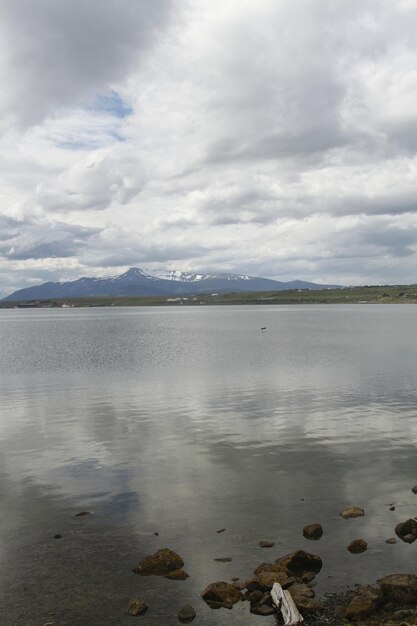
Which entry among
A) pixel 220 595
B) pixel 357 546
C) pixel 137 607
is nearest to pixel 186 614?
pixel 220 595

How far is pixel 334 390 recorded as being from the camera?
56.4 m

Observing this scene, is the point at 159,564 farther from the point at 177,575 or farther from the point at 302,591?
the point at 302,591

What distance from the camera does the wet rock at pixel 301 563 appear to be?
64.5 feet

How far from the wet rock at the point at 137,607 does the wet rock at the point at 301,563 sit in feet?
17.4

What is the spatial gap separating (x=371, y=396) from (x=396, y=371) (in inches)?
720

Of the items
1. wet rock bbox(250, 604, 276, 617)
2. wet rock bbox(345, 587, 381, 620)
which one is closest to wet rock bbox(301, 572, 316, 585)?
wet rock bbox(345, 587, 381, 620)

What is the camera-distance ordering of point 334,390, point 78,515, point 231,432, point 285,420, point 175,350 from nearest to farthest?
1. point 78,515
2. point 231,432
3. point 285,420
4. point 334,390
5. point 175,350

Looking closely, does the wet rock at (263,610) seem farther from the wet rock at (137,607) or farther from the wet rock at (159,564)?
the wet rock at (159,564)

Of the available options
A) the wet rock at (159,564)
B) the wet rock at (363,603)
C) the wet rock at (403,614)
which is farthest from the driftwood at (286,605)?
the wet rock at (159,564)

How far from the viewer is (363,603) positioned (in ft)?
55.4

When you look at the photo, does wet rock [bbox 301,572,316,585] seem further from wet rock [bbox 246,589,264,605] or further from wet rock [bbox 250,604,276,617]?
wet rock [bbox 250,604,276,617]

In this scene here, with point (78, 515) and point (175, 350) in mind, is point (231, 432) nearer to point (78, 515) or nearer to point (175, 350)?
point (78, 515)

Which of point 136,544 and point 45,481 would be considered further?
point 45,481

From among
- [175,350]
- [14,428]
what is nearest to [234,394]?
[14,428]
